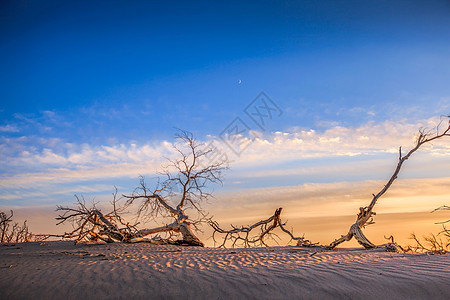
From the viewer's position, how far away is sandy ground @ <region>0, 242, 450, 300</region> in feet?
15.9

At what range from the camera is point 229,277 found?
17.9ft

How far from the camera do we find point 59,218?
34.4 ft

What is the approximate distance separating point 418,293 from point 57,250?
883 centimetres

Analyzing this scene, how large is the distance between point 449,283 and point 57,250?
365 inches

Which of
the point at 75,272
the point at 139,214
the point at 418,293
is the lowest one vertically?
the point at 418,293

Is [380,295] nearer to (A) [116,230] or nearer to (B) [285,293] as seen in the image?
(B) [285,293]

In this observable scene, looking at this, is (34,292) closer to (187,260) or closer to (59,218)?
(187,260)

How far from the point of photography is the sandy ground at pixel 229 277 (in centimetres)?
484

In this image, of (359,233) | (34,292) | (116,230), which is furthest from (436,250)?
(116,230)

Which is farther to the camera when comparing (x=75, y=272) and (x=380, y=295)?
(x=75, y=272)

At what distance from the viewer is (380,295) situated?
15.3 feet

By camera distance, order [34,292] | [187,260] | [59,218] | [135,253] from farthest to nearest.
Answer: [59,218]
[135,253]
[187,260]
[34,292]

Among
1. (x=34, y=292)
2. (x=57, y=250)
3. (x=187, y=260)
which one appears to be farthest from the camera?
(x=57, y=250)

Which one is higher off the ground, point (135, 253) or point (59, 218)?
point (59, 218)
